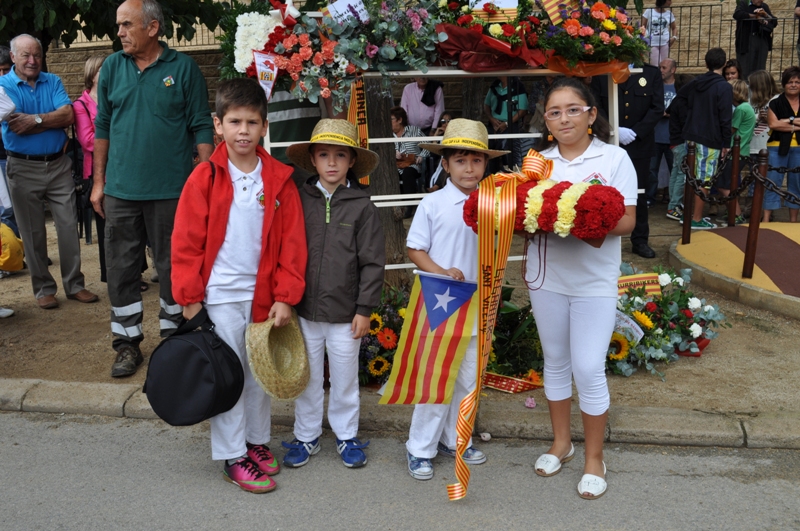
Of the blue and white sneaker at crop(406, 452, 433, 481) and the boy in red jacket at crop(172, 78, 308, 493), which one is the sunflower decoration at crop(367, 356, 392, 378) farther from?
the boy in red jacket at crop(172, 78, 308, 493)

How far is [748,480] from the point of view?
152 inches

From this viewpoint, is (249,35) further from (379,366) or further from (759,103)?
(759,103)

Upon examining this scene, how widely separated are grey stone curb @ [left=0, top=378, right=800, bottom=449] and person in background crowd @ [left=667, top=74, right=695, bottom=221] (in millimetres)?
6055

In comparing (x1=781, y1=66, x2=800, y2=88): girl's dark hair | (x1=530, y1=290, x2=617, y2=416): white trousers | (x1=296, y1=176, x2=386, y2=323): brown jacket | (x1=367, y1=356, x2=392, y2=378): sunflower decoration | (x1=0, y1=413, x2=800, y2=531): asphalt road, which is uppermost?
(x1=781, y1=66, x2=800, y2=88): girl's dark hair

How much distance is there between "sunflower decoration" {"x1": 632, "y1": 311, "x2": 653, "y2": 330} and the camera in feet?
17.3

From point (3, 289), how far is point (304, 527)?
17.4 feet

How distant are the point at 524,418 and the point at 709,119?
6.41m

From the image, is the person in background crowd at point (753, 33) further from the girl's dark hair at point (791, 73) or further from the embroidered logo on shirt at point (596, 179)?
the embroidered logo on shirt at point (596, 179)

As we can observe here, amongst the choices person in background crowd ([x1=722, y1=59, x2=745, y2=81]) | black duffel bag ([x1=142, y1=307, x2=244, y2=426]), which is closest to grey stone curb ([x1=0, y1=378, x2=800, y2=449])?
black duffel bag ([x1=142, y1=307, x2=244, y2=426])

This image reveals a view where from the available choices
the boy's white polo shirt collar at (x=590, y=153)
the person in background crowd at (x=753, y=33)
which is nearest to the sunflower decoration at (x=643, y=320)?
the boy's white polo shirt collar at (x=590, y=153)

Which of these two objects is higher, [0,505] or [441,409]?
[441,409]

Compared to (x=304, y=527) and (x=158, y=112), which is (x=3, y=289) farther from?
(x=304, y=527)

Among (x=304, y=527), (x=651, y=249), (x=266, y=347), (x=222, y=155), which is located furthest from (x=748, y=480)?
(x=651, y=249)

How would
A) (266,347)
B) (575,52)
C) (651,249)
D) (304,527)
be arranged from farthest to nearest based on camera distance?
(651,249)
(575,52)
(266,347)
(304,527)
